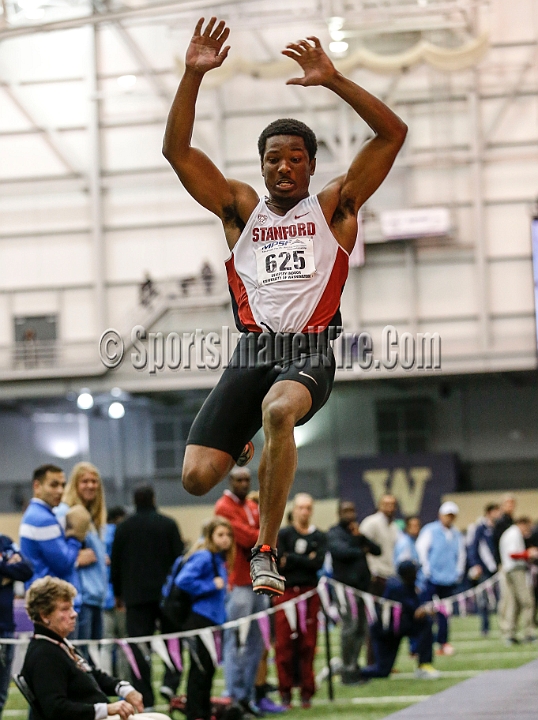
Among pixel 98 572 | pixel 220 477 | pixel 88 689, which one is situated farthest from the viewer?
pixel 98 572

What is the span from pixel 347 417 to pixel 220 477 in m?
20.5

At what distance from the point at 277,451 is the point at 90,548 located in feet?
10.6

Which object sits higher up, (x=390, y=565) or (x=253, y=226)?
(x=253, y=226)

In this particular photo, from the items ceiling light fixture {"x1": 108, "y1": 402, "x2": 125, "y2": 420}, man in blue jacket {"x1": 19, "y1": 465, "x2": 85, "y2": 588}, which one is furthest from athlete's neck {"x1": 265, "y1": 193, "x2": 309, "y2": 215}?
ceiling light fixture {"x1": 108, "y1": 402, "x2": 125, "y2": 420}

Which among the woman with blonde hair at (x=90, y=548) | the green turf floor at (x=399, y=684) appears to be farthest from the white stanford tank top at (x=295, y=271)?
the green turf floor at (x=399, y=684)

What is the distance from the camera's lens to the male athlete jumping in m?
4.36

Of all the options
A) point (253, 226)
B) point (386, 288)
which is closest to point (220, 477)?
point (253, 226)

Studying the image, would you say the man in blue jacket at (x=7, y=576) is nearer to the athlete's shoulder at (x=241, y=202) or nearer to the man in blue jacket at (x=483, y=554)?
the athlete's shoulder at (x=241, y=202)

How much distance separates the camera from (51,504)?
6.61m

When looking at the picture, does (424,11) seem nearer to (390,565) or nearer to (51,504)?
(390,565)

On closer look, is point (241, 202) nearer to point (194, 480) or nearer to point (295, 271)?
point (295, 271)

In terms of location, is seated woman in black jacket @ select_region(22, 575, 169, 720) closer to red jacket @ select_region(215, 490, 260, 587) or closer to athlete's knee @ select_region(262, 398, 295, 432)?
athlete's knee @ select_region(262, 398, 295, 432)

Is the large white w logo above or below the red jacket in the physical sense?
below

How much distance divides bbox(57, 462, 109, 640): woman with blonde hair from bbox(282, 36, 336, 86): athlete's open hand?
11.6ft
